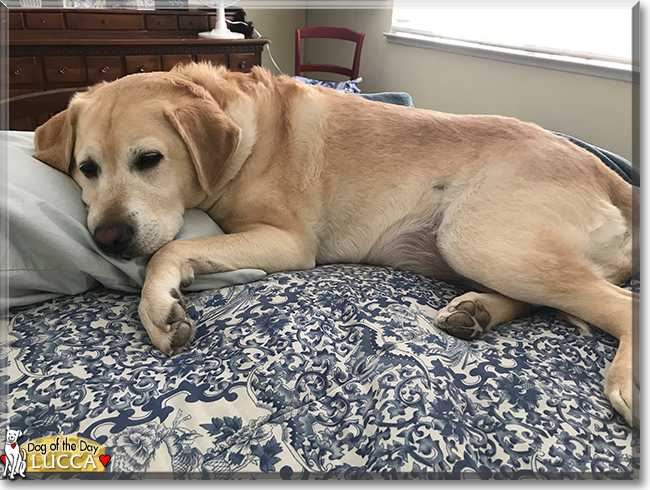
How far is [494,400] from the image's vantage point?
1013 millimetres

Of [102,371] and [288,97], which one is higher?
[288,97]

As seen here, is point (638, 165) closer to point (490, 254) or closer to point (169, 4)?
point (490, 254)

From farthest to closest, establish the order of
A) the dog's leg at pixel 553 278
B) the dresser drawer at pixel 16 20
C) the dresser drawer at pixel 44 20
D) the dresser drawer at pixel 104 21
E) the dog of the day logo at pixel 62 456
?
the dresser drawer at pixel 104 21, the dresser drawer at pixel 44 20, the dresser drawer at pixel 16 20, the dog's leg at pixel 553 278, the dog of the day logo at pixel 62 456

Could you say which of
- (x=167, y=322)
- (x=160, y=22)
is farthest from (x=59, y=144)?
(x=160, y=22)

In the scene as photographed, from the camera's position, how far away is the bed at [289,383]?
879 millimetres

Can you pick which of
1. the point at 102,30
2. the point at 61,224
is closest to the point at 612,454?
the point at 61,224

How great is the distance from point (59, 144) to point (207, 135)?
1.54 feet

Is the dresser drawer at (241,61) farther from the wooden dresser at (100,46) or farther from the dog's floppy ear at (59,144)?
the dog's floppy ear at (59,144)

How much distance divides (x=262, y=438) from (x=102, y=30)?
3.73 meters

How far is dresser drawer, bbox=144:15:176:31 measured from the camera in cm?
380

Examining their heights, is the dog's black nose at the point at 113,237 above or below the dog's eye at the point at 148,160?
below

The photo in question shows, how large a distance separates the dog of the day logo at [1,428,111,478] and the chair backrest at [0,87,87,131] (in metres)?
2.56

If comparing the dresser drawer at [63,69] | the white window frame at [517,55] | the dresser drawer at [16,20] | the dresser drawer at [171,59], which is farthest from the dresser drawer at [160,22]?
the white window frame at [517,55]

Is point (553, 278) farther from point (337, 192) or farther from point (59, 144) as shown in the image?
point (59, 144)
